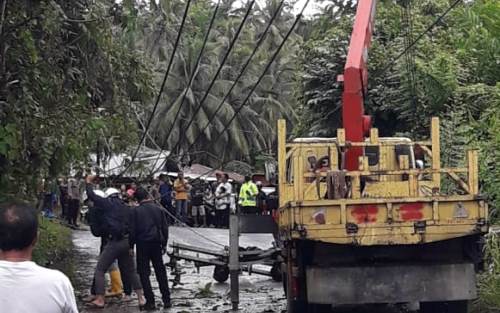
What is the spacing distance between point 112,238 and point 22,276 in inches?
357

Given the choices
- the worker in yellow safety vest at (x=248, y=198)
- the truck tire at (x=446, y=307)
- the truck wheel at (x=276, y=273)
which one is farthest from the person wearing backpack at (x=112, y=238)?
the worker in yellow safety vest at (x=248, y=198)

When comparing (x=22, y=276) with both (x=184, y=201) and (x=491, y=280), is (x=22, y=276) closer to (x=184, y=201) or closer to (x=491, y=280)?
(x=491, y=280)

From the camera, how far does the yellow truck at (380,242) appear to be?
10.3 m

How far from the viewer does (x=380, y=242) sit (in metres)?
10.3

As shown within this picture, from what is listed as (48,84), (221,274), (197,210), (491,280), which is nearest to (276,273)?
(221,274)

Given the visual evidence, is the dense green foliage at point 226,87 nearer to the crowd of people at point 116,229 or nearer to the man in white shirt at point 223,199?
the crowd of people at point 116,229

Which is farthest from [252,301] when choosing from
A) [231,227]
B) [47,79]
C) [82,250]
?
[82,250]

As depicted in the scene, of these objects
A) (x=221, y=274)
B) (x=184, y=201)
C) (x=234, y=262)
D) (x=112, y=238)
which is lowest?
(x=221, y=274)

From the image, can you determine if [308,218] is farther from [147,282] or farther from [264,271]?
[264,271]

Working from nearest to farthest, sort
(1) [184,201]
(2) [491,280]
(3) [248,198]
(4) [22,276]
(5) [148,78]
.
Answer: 1. (4) [22,276]
2. (2) [491,280]
3. (5) [148,78]
4. (3) [248,198]
5. (1) [184,201]

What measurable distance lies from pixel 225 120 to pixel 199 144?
1.87 m

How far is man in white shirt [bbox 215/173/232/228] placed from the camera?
96.9 ft

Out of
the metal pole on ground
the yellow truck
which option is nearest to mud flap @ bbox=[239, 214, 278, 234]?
the metal pole on ground

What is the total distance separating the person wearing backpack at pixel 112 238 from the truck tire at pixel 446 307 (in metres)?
4.01
